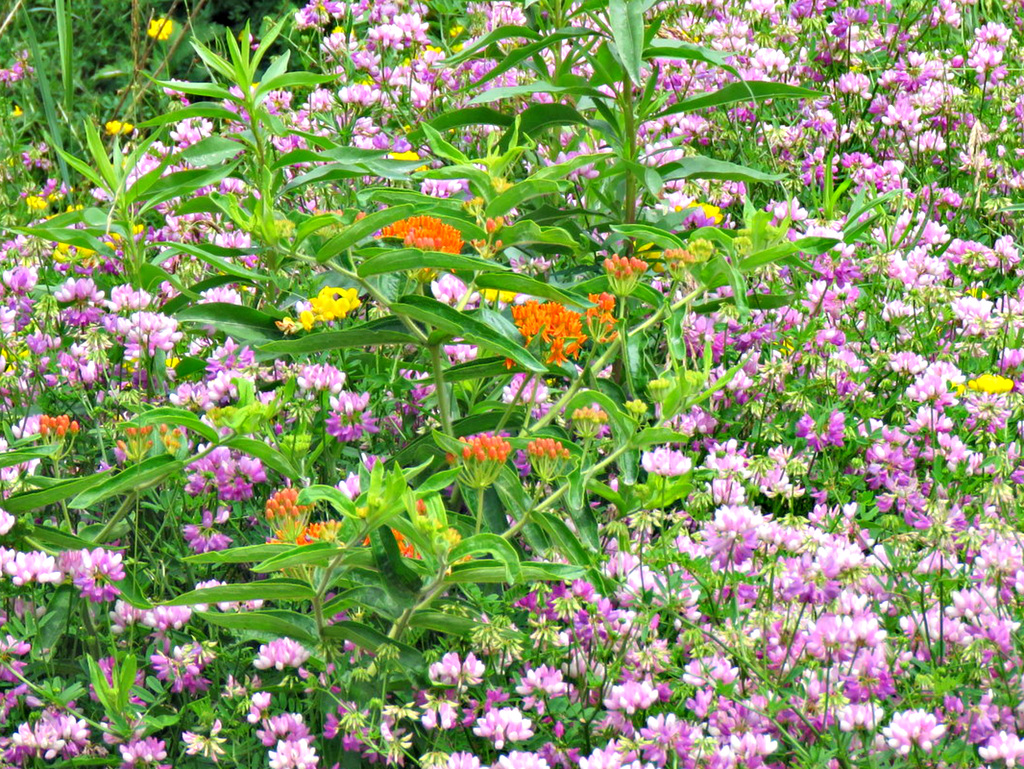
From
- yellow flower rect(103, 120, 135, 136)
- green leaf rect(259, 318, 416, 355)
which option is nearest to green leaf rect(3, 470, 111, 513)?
green leaf rect(259, 318, 416, 355)

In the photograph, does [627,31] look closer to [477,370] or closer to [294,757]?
[477,370]

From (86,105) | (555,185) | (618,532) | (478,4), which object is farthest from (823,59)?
(86,105)

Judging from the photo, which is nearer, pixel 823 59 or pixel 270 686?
pixel 270 686

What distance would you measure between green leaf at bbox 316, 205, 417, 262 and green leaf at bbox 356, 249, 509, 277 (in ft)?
0.15

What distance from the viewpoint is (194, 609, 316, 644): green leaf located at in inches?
75.0

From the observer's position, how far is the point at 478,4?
4.54 meters

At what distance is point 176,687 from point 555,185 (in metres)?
1.08

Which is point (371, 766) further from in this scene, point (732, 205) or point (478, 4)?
point (478, 4)

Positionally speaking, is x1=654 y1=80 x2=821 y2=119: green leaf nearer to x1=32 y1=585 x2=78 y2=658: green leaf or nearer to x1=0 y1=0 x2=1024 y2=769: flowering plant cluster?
x1=0 y1=0 x2=1024 y2=769: flowering plant cluster

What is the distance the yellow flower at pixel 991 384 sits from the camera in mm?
2600

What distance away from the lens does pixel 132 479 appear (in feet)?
6.63

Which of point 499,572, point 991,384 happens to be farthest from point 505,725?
point 991,384

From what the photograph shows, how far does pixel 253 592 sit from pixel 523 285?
2.34 feet

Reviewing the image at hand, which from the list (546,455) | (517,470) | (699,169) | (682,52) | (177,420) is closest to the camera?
(546,455)
